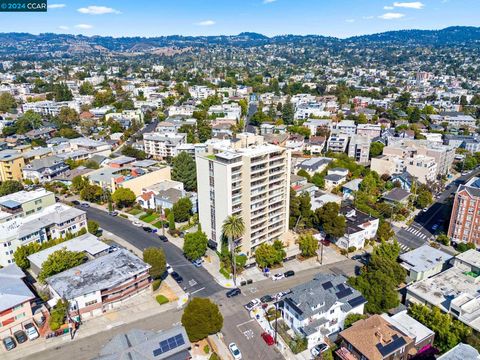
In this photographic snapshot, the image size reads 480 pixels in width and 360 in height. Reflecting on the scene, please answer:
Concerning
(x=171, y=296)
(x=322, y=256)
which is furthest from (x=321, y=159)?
(x=171, y=296)

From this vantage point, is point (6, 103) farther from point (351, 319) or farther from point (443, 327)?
point (443, 327)

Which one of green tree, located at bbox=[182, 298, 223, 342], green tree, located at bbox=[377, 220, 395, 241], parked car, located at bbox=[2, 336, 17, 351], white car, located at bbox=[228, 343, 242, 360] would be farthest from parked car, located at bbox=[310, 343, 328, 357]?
parked car, located at bbox=[2, 336, 17, 351]

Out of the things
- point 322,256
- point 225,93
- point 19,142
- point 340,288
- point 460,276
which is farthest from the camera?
point 225,93

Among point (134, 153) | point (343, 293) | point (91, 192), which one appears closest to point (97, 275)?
point (343, 293)

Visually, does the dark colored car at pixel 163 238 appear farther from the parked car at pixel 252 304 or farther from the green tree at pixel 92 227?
the parked car at pixel 252 304

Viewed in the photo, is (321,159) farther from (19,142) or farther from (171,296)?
(19,142)
